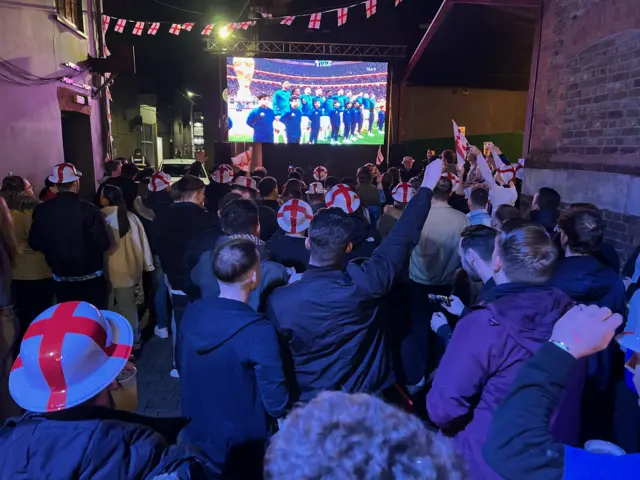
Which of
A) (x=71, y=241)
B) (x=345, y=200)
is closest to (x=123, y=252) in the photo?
(x=71, y=241)

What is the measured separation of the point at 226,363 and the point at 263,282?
→ 927 mm

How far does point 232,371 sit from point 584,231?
2259mm

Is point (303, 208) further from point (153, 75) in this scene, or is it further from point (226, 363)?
point (153, 75)

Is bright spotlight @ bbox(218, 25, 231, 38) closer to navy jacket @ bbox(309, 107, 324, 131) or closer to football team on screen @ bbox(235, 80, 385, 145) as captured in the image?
football team on screen @ bbox(235, 80, 385, 145)

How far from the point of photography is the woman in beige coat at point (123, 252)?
494 cm

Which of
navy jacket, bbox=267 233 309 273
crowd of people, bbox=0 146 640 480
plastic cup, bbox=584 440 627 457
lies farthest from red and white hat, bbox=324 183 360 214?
plastic cup, bbox=584 440 627 457

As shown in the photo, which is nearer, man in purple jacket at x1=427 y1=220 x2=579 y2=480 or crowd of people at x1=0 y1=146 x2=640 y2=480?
crowd of people at x1=0 y1=146 x2=640 y2=480

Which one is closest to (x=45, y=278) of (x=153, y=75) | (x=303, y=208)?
(x=303, y=208)

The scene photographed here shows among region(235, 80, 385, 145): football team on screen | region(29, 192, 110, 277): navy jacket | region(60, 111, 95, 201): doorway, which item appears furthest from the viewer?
region(235, 80, 385, 145): football team on screen

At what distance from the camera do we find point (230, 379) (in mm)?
2328

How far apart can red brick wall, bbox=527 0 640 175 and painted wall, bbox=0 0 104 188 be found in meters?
7.69

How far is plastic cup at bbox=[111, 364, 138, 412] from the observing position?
1.75 meters

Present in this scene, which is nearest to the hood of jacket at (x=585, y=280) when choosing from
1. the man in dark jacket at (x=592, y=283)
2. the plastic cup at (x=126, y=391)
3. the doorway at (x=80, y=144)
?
Result: the man in dark jacket at (x=592, y=283)

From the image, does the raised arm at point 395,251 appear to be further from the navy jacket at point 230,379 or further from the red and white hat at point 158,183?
the red and white hat at point 158,183
